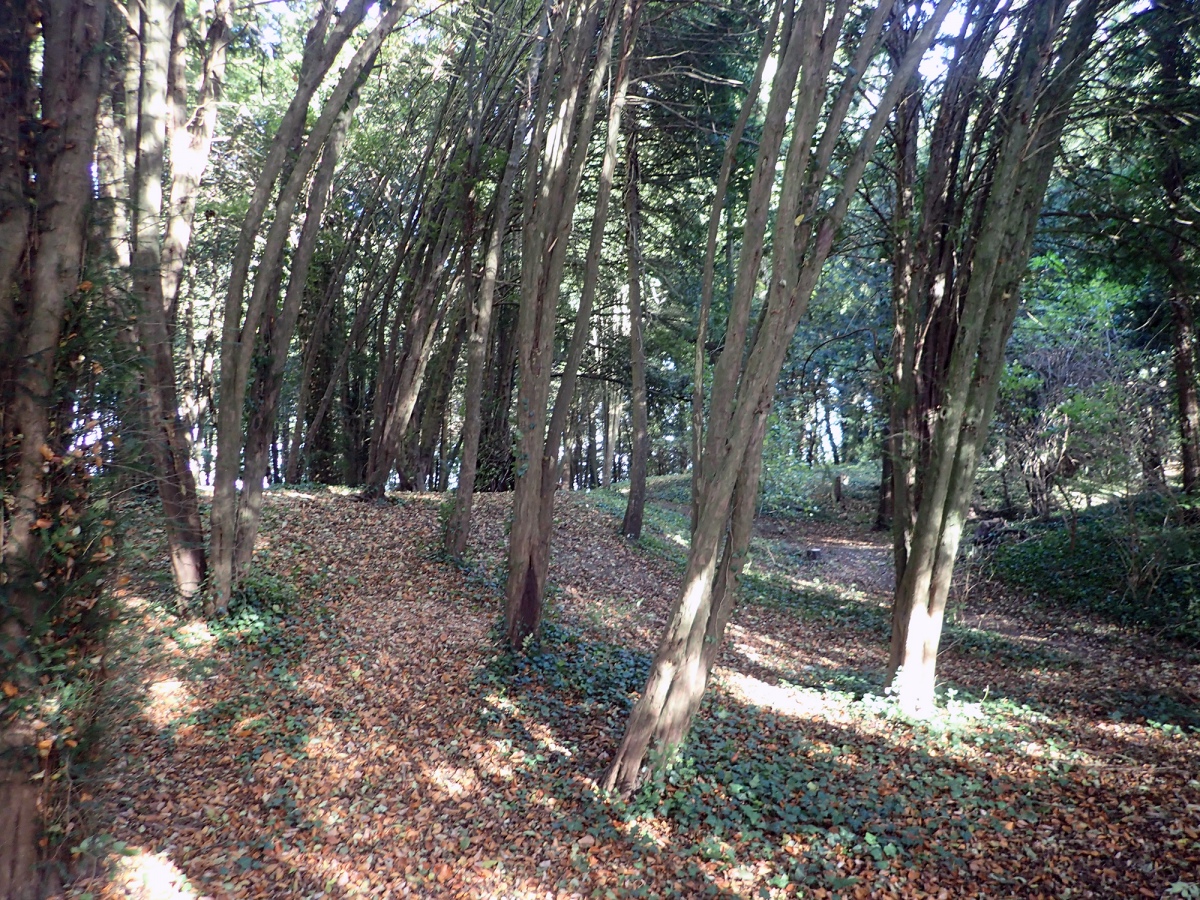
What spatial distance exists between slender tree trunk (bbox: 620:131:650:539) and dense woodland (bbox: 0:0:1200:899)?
0.14 m

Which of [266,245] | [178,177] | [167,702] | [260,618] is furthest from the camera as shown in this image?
[260,618]

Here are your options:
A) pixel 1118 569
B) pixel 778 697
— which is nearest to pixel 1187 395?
pixel 1118 569

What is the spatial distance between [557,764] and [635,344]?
395 inches

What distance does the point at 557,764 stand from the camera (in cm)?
684

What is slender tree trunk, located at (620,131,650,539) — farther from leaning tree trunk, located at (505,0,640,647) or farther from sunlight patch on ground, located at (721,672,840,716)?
sunlight patch on ground, located at (721,672,840,716)

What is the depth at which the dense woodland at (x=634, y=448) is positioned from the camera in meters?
4.10

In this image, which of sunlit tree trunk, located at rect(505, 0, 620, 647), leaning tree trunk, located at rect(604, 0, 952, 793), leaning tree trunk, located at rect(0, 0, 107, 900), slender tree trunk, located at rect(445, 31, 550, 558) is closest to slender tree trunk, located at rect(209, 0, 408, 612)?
sunlit tree trunk, located at rect(505, 0, 620, 647)

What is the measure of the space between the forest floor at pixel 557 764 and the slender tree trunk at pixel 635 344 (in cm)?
549

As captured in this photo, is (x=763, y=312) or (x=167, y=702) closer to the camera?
(x=763, y=312)

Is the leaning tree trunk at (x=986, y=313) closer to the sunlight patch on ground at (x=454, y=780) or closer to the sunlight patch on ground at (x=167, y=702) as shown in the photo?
the sunlight patch on ground at (x=454, y=780)

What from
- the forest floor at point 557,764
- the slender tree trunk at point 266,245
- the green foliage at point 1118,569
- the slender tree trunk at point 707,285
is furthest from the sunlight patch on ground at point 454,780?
the green foliage at point 1118,569

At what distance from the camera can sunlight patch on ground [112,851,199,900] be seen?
4289mm

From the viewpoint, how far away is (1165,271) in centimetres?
1009

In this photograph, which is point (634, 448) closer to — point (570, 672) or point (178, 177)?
point (570, 672)
